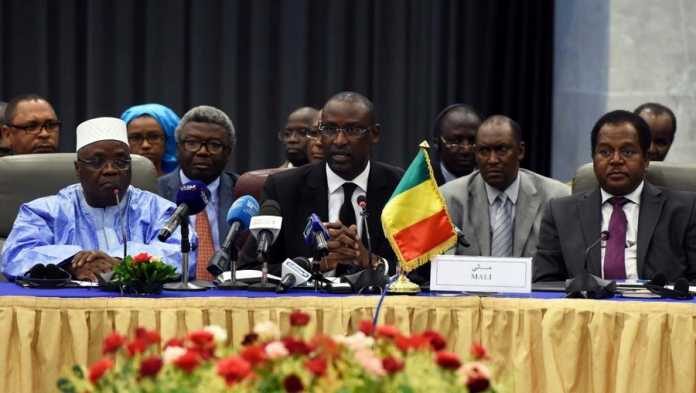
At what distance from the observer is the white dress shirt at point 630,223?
4.90 metres

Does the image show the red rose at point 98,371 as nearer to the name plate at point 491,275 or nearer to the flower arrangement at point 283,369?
the flower arrangement at point 283,369

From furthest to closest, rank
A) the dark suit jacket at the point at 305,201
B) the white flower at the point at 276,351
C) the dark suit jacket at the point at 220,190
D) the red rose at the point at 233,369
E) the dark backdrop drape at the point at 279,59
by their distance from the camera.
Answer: the dark backdrop drape at the point at 279,59, the dark suit jacket at the point at 220,190, the dark suit jacket at the point at 305,201, the white flower at the point at 276,351, the red rose at the point at 233,369

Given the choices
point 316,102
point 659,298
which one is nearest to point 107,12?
point 316,102

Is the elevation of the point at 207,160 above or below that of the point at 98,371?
above

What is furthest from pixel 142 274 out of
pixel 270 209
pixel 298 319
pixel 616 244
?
pixel 298 319

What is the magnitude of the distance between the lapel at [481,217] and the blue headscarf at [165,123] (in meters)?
1.64

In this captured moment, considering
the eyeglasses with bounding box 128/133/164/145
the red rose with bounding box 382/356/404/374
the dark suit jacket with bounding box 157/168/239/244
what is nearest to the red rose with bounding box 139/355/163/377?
the red rose with bounding box 382/356/404/374

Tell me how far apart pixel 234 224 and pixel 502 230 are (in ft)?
5.51

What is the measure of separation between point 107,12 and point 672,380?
5.33 meters

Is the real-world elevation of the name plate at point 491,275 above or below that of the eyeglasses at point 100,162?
below

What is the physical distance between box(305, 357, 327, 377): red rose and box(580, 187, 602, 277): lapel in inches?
114

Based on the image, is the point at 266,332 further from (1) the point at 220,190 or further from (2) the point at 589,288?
(1) the point at 220,190

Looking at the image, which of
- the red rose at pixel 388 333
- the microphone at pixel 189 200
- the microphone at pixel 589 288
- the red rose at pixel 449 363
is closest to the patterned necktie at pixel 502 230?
the microphone at pixel 589 288

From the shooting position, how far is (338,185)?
207 inches
